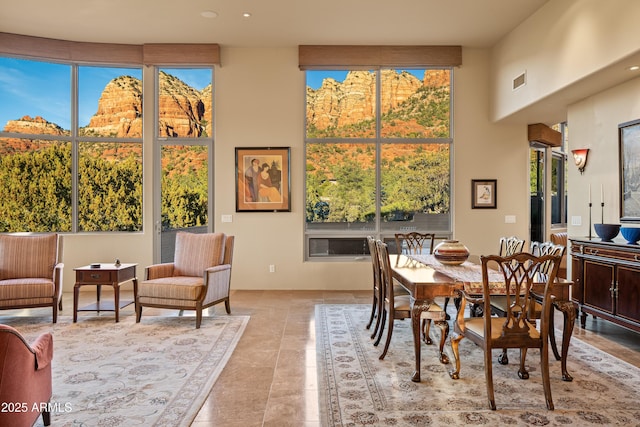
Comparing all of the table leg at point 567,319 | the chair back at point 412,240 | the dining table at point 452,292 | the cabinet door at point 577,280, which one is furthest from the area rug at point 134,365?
the cabinet door at point 577,280

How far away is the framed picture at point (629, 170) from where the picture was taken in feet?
14.2

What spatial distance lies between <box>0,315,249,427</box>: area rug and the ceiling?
3.76 meters

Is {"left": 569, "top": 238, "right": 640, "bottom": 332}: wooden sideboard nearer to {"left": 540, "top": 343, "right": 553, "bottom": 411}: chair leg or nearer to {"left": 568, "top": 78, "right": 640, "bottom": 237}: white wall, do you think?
{"left": 568, "top": 78, "right": 640, "bottom": 237}: white wall

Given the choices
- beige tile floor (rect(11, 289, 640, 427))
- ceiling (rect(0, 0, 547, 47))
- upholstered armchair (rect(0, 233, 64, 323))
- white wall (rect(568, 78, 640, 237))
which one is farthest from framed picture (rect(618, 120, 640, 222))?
upholstered armchair (rect(0, 233, 64, 323))

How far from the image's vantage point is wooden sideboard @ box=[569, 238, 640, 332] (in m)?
3.82

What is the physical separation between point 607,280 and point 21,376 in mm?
4611

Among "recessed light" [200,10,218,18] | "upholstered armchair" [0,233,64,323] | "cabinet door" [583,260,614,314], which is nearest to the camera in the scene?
"cabinet door" [583,260,614,314]

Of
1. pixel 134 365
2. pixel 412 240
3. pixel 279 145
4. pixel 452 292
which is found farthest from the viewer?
pixel 279 145

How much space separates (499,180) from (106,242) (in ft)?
20.0

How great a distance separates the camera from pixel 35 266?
16.3ft

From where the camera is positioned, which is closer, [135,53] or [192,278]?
[192,278]

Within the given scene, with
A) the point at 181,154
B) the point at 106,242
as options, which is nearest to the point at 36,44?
the point at 181,154

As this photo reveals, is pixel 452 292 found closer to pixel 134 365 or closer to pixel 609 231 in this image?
pixel 609 231

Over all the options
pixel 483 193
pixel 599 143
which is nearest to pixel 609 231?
pixel 599 143
